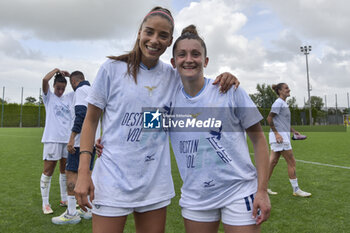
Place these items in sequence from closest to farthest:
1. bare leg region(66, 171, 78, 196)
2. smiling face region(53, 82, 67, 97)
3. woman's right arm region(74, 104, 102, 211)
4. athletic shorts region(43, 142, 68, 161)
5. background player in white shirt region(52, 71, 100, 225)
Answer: woman's right arm region(74, 104, 102, 211) < background player in white shirt region(52, 71, 100, 225) < bare leg region(66, 171, 78, 196) < athletic shorts region(43, 142, 68, 161) < smiling face region(53, 82, 67, 97)

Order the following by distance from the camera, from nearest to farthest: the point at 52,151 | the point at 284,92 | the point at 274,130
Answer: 1. the point at 52,151
2. the point at 274,130
3. the point at 284,92

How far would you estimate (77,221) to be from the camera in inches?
160

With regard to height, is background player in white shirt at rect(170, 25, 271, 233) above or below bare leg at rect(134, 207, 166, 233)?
above

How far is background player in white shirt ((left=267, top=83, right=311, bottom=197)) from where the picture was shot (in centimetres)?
554

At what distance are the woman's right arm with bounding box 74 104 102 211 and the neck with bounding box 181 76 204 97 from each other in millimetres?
605

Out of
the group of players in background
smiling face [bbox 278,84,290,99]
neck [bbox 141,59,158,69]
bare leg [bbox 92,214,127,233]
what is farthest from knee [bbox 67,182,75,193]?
smiling face [bbox 278,84,290,99]

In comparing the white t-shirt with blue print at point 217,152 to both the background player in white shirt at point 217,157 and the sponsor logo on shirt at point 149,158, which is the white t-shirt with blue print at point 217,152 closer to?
the background player in white shirt at point 217,157

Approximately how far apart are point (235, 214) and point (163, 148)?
0.61 metres

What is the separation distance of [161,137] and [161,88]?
330mm

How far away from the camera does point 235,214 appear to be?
174 centimetres

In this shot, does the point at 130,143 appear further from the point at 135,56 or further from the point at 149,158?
the point at 135,56

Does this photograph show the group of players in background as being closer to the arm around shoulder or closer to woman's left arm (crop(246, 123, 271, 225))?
woman's left arm (crop(246, 123, 271, 225))

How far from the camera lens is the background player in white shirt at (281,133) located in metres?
5.54

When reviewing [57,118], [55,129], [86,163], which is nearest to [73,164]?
[55,129]
